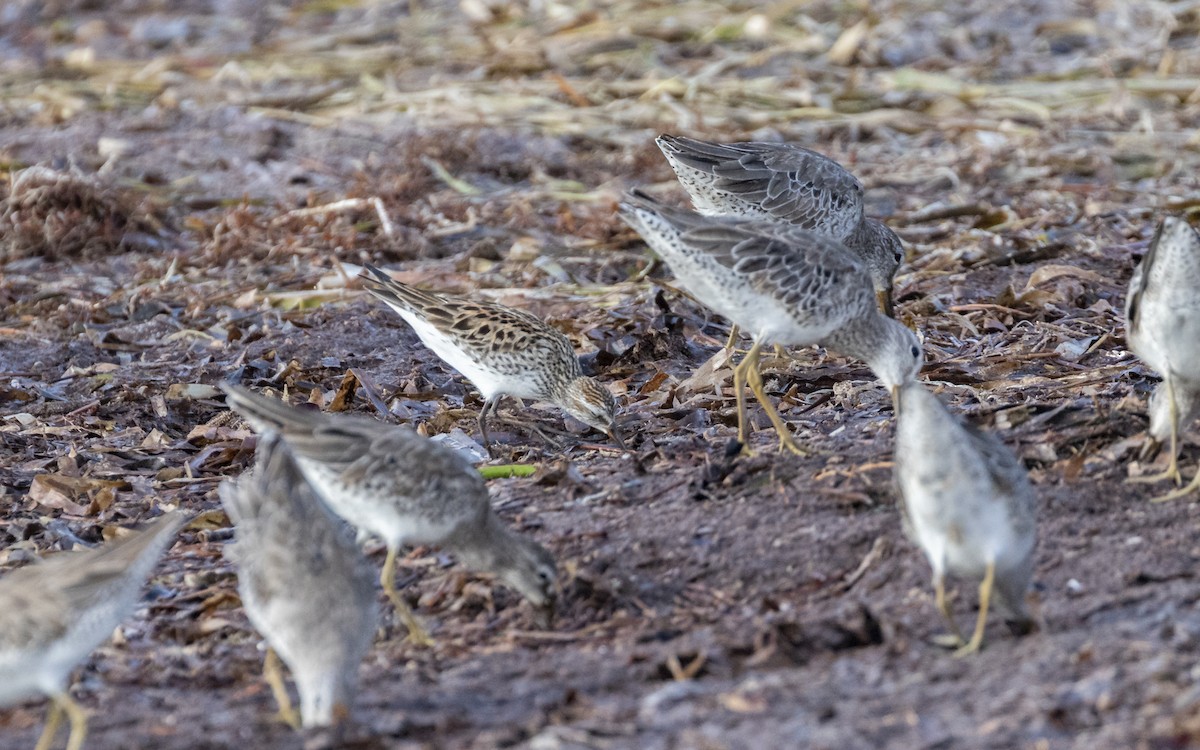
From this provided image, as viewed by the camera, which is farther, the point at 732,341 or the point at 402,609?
the point at 732,341

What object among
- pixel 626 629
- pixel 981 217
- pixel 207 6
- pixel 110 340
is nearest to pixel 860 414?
pixel 626 629

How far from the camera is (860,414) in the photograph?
7.26 meters

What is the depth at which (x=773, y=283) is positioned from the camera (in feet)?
21.4

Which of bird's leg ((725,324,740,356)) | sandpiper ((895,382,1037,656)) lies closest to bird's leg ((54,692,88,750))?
sandpiper ((895,382,1037,656))

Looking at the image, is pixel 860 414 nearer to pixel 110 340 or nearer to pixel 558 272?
pixel 558 272

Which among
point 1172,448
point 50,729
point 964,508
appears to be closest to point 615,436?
point 1172,448

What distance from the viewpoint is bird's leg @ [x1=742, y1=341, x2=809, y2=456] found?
6.48 metres

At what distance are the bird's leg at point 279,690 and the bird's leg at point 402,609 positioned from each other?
456 mm

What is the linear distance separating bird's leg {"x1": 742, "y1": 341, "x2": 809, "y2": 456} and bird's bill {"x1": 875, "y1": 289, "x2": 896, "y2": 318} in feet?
6.32

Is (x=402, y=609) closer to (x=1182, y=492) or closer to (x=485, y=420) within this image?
(x=485, y=420)

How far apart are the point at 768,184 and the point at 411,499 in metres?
3.70

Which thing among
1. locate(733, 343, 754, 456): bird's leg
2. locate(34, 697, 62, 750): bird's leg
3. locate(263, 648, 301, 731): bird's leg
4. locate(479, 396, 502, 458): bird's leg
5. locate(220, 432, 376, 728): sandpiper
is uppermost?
locate(220, 432, 376, 728): sandpiper

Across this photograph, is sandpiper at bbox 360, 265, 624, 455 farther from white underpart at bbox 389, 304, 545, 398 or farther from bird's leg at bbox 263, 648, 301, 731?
bird's leg at bbox 263, 648, 301, 731

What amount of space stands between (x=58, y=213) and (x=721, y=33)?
7.45m
